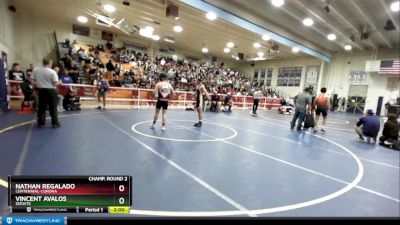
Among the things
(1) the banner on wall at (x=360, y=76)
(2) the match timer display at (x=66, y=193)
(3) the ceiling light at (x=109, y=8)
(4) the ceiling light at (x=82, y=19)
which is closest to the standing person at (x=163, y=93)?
(1) the banner on wall at (x=360, y=76)

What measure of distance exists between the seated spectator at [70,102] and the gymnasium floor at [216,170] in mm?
2458

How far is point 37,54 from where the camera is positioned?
29.4ft

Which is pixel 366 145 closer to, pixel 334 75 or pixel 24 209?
pixel 24 209

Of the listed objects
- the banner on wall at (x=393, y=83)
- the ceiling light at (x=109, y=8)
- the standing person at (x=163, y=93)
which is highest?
the ceiling light at (x=109, y=8)

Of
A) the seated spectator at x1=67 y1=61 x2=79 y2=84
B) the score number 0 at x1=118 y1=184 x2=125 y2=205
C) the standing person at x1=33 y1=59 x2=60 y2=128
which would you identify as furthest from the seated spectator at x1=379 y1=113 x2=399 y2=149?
the seated spectator at x1=67 y1=61 x2=79 y2=84

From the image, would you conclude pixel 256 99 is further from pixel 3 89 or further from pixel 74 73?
pixel 3 89

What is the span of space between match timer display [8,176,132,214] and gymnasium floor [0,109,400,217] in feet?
0.97

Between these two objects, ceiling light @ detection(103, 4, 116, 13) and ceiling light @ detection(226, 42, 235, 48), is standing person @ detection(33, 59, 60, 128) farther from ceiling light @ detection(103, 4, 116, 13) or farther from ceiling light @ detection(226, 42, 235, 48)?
ceiling light @ detection(226, 42, 235, 48)

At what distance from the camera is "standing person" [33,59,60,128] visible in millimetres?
3303

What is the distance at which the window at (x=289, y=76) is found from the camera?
13820 millimetres

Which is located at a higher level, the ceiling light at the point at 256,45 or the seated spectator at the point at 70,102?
the ceiling light at the point at 256,45

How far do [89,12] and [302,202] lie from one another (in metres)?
8.94

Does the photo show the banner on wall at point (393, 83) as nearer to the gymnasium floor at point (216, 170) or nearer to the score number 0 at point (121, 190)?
the gymnasium floor at point (216, 170)

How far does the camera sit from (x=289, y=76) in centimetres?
1430
